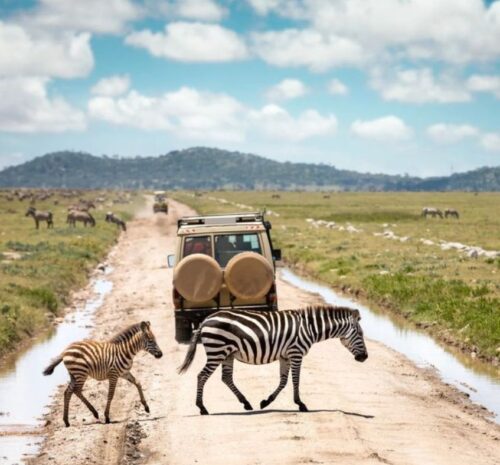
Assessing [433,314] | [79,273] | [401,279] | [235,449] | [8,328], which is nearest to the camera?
[235,449]

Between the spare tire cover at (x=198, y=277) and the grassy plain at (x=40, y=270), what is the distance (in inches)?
224

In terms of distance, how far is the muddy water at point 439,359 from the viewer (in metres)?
18.7

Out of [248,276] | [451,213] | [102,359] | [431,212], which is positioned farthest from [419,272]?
[451,213]

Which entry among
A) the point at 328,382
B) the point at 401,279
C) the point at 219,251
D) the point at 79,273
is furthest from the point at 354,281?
the point at 328,382

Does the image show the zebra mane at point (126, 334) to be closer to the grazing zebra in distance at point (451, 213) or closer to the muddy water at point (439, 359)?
the muddy water at point (439, 359)

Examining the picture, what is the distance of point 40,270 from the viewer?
36.7 meters

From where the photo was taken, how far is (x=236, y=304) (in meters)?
20.6

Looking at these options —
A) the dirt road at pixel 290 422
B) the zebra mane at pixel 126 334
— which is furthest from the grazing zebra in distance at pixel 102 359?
the dirt road at pixel 290 422

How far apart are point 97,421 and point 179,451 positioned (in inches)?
111

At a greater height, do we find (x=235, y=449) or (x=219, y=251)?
(x=219, y=251)

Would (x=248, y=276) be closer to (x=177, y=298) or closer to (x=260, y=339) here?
(x=177, y=298)

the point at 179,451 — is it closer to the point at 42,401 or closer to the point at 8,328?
the point at 42,401

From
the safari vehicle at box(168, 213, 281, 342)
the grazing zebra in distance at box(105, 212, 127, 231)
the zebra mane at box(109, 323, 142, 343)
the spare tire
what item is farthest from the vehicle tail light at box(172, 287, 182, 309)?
the grazing zebra in distance at box(105, 212, 127, 231)

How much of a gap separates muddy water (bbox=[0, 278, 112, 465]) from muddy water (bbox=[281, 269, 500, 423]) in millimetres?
8591
